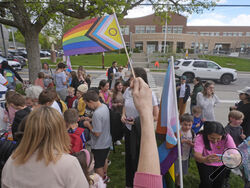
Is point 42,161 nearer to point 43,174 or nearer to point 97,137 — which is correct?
point 43,174

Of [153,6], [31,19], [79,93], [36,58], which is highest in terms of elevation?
[153,6]

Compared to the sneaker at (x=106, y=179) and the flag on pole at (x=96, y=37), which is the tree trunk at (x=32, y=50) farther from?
the sneaker at (x=106, y=179)

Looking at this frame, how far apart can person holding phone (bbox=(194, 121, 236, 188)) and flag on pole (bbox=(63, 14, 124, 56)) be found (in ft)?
5.82

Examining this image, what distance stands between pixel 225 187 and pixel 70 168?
3163mm

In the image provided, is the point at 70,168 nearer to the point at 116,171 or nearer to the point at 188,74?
the point at 116,171

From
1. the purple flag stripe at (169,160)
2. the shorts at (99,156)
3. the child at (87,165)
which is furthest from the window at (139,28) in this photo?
the child at (87,165)

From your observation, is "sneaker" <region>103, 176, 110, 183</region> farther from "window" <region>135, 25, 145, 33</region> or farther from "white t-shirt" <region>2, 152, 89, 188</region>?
"window" <region>135, 25, 145, 33</region>

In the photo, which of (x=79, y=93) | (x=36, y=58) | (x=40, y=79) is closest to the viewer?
(x=79, y=93)

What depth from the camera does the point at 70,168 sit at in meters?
1.22

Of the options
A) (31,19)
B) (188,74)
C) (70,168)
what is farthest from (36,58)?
(188,74)

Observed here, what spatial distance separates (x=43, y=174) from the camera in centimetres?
118

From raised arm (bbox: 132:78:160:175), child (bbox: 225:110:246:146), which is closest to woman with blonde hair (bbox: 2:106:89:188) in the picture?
raised arm (bbox: 132:78:160:175)

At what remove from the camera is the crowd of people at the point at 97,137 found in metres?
1.10

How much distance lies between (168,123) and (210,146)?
1.23 metres
